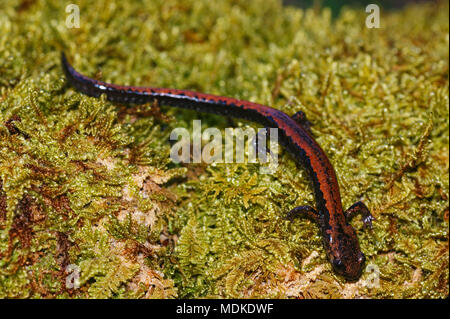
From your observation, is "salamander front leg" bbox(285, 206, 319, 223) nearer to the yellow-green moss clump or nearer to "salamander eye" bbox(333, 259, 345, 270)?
the yellow-green moss clump

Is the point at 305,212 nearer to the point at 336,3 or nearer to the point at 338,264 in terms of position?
the point at 338,264

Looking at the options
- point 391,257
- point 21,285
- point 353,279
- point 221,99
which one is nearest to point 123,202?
point 21,285

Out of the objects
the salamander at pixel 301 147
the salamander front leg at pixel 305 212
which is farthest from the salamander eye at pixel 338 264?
the salamander front leg at pixel 305 212

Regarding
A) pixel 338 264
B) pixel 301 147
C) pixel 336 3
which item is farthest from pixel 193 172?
pixel 336 3

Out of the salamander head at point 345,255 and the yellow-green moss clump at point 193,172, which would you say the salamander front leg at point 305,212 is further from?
the salamander head at point 345,255

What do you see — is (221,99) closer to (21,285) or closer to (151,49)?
(151,49)
